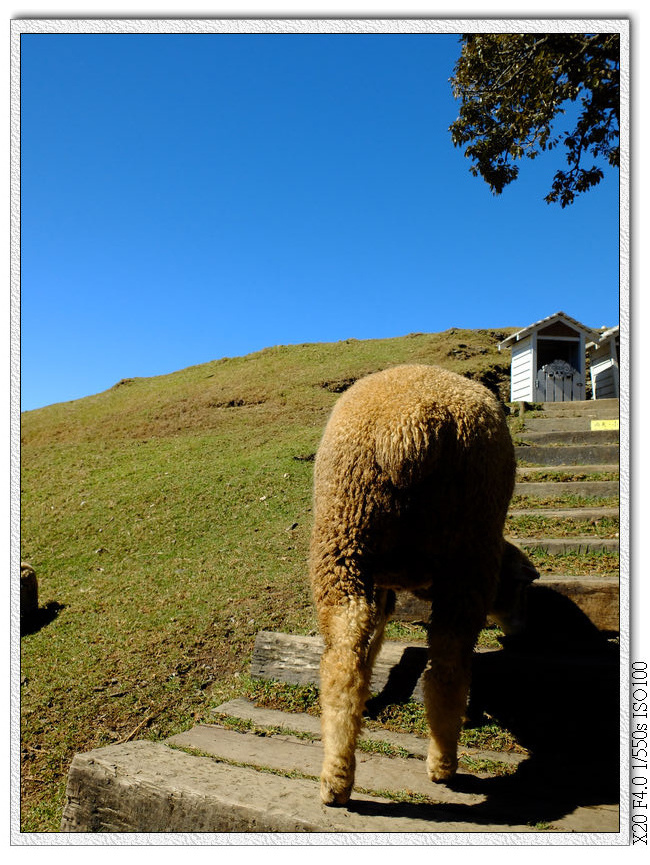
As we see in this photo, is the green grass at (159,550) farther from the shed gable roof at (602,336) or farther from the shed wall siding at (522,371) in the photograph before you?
the shed gable roof at (602,336)

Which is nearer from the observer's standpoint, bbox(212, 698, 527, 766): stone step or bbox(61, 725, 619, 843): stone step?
bbox(61, 725, 619, 843): stone step

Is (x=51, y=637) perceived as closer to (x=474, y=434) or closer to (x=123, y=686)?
(x=123, y=686)

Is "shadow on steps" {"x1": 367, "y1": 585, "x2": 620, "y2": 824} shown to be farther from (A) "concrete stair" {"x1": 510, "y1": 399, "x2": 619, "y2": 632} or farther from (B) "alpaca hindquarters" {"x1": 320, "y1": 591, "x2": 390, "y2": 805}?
(B) "alpaca hindquarters" {"x1": 320, "y1": 591, "x2": 390, "y2": 805}

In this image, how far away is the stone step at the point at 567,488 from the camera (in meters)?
6.97

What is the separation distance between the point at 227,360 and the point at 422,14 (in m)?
19.8

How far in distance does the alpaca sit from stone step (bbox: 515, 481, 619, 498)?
4944 millimetres

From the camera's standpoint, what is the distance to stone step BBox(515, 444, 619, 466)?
7.80 meters

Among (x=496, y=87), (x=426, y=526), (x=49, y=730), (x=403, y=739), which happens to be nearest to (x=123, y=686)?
(x=49, y=730)

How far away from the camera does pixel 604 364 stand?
13531mm

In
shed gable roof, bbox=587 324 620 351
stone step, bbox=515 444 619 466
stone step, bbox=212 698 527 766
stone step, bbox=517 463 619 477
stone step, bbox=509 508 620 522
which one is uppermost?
shed gable roof, bbox=587 324 620 351

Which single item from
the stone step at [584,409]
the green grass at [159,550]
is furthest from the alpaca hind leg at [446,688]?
the stone step at [584,409]

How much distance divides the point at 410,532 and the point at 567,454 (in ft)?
20.9

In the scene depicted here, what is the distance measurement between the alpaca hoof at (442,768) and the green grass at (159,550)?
1.21 meters

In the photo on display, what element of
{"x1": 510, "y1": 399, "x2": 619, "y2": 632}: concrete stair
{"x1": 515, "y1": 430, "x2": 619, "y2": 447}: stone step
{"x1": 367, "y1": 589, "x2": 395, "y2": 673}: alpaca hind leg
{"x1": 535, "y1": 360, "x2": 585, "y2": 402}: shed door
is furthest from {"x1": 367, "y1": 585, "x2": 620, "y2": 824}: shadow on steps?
{"x1": 535, "y1": 360, "x2": 585, "y2": 402}: shed door
